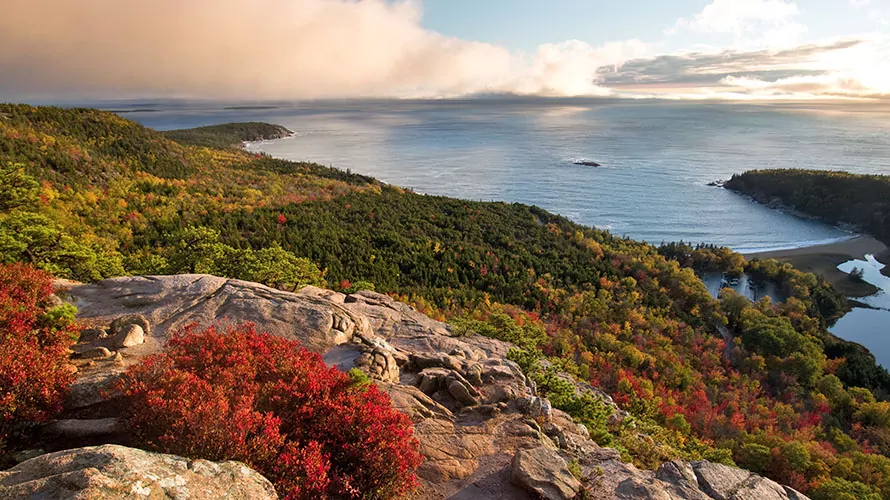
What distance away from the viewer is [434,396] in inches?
640

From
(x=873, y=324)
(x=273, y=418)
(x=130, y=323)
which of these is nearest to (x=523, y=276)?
(x=130, y=323)

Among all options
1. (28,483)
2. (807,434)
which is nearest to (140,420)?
(28,483)

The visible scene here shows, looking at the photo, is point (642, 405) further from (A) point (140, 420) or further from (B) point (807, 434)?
(A) point (140, 420)

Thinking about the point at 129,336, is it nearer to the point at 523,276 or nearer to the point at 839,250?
the point at 523,276

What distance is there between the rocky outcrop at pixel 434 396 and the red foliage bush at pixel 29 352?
0.62 metres

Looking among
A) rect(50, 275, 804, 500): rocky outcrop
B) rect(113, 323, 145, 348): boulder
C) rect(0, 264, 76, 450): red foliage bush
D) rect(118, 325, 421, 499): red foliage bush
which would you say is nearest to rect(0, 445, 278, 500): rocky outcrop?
rect(118, 325, 421, 499): red foliage bush

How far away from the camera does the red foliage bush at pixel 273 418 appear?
27.8 ft

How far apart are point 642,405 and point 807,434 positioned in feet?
67.0

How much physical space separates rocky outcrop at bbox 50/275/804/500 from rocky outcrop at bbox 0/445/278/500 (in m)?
2.79

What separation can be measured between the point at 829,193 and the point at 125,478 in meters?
189

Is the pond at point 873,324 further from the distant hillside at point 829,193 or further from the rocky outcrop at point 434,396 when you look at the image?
the rocky outcrop at point 434,396

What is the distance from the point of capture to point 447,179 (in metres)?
157

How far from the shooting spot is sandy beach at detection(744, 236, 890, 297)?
8875 centimetres

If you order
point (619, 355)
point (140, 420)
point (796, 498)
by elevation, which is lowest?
point (619, 355)
